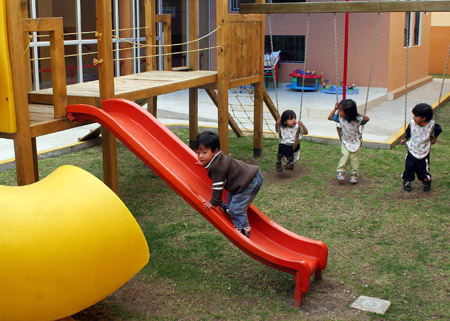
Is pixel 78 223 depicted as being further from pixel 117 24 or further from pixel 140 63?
pixel 140 63

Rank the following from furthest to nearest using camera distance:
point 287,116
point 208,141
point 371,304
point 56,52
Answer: point 287,116 → point 56,52 → point 208,141 → point 371,304

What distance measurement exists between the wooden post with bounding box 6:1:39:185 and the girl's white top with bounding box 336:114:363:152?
440cm

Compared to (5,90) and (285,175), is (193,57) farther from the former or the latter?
(5,90)

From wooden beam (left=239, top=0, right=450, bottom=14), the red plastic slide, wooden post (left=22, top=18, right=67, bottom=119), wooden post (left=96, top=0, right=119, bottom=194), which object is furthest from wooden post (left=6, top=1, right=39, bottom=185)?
wooden beam (left=239, top=0, right=450, bottom=14)

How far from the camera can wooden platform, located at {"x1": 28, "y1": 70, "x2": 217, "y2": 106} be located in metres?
6.55

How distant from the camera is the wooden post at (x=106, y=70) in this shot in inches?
237

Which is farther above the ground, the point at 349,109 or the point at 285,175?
the point at 349,109

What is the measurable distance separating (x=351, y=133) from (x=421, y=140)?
0.98 metres

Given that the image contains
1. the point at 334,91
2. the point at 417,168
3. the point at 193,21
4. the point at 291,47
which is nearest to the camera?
the point at 417,168

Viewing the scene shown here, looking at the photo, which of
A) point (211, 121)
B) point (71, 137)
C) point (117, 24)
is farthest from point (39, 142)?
point (117, 24)

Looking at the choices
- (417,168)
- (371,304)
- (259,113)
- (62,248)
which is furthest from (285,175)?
(62,248)

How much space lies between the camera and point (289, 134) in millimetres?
8664

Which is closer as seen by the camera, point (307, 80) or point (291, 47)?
point (307, 80)

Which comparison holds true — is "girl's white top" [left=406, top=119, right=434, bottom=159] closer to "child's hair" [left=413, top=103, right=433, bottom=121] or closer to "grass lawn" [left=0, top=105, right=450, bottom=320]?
"child's hair" [left=413, top=103, right=433, bottom=121]
